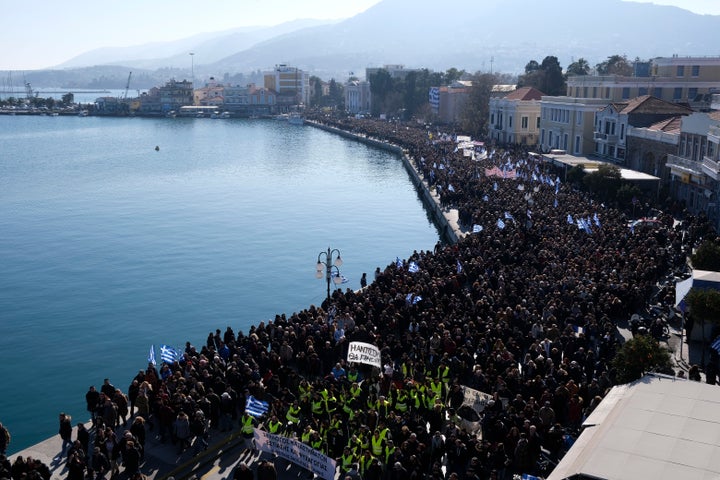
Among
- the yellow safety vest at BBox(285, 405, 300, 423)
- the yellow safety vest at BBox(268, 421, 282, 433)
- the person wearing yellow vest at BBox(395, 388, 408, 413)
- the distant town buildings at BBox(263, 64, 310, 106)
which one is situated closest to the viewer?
the yellow safety vest at BBox(268, 421, 282, 433)

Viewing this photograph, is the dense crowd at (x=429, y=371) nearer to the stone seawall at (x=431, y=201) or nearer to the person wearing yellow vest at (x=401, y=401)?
the person wearing yellow vest at (x=401, y=401)

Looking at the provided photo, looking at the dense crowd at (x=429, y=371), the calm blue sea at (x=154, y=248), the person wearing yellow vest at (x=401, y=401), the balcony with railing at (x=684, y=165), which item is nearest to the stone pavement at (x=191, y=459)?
the dense crowd at (x=429, y=371)

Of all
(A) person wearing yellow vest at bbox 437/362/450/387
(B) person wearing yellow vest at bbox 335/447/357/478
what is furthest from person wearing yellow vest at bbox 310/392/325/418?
(A) person wearing yellow vest at bbox 437/362/450/387

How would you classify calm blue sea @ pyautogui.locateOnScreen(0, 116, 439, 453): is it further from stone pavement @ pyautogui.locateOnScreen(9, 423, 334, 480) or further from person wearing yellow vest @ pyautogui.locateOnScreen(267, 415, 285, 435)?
person wearing yellow vest @ pyautogui.locateOnScreen(267, 415, 285, 435)

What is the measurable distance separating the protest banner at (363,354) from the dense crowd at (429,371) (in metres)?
0.36

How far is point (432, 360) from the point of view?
1723 cm

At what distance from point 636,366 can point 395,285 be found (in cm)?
949

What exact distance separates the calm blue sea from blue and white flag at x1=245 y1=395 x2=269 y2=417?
8087 mm

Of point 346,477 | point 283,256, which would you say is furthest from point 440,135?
point 346,477

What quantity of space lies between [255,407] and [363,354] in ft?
9.68

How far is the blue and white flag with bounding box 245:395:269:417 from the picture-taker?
14.0m

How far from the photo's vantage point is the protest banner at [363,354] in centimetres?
1572

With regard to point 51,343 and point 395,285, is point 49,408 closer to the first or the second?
point 51,343

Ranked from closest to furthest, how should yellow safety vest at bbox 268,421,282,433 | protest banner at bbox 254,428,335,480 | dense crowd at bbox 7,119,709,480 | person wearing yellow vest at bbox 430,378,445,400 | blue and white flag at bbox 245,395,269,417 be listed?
protest banner at bbox 254,428,335,480 < dense crowd at bbox 7,119,709,480 < yellow safety vest at bbox 268,421,282,433 < blue and white flag at bbox 245,395,269,417 < person wearing yellow vest at bbox 430,378,445,400
